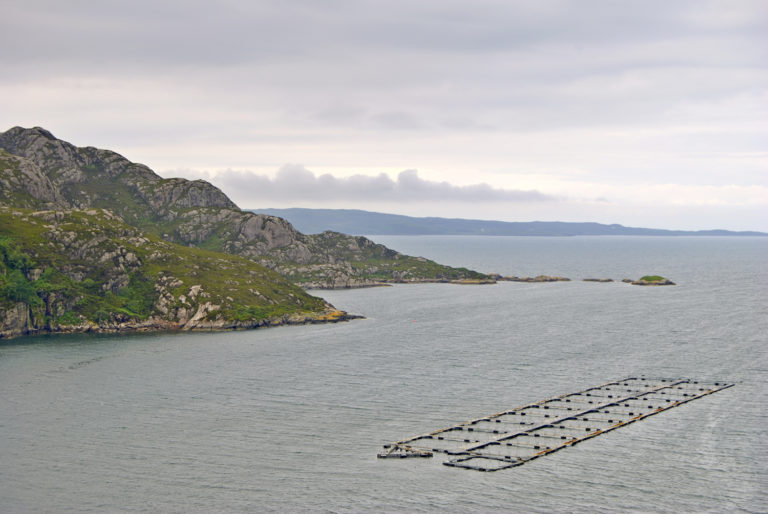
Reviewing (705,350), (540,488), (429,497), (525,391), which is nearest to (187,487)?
(429,497)

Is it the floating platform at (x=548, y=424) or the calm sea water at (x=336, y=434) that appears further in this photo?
the floating platform at (x=548, y=424)

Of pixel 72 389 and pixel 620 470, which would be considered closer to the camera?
pixel 620 470

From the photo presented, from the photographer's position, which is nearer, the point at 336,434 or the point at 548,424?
the point at 336,434

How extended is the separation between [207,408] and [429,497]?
189 ft

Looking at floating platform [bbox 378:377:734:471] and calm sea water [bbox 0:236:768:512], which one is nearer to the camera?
calm sea water [bbox 0:236:768:512]

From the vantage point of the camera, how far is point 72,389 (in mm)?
147875

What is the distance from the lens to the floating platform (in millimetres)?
105500

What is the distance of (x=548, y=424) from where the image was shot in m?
120

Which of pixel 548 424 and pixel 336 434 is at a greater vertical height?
pixel 548 424

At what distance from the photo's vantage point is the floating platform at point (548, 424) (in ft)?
346

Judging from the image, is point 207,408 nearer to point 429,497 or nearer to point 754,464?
point 429,497

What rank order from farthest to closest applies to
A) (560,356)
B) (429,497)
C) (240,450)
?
(560,356)
(240,450)
(429,497)

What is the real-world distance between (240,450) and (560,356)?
101 m

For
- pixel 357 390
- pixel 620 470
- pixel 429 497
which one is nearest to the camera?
pixel 429 497
